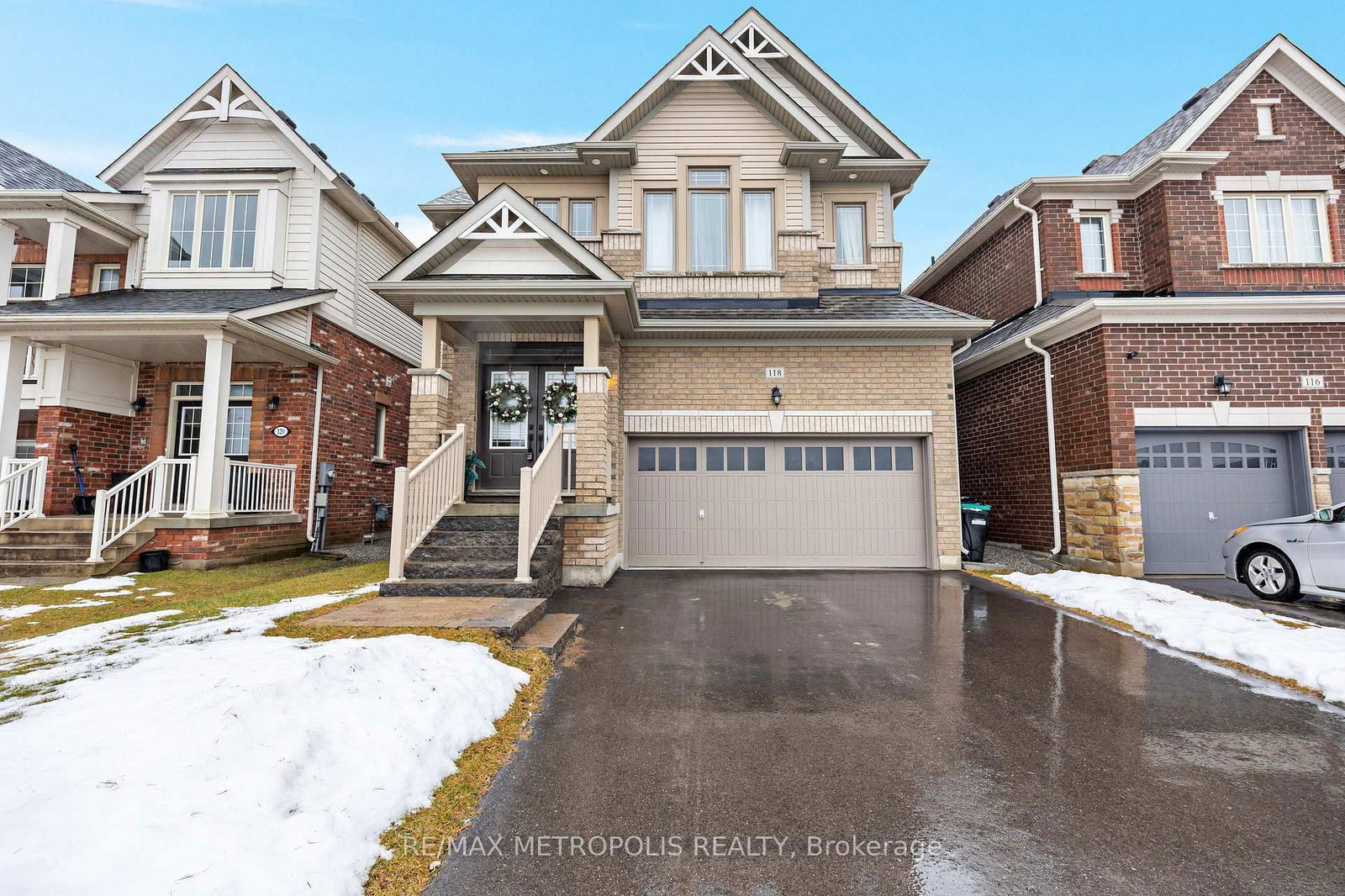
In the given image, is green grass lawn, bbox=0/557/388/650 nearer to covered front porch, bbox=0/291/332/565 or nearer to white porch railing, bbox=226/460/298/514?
covered front porch, bbox=0/291/332/565

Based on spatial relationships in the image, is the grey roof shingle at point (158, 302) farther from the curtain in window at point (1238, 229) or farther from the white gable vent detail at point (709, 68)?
the curtain in window at point (1238, 229)

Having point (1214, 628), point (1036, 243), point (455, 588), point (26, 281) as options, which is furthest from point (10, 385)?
point (1036, 243)

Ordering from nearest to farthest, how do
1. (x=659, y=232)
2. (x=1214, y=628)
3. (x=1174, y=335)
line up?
1. (x=1214, y=628)
2. (x=1174, y=335)
3. (x=659, y=232)

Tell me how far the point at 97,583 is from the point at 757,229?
11.0 m

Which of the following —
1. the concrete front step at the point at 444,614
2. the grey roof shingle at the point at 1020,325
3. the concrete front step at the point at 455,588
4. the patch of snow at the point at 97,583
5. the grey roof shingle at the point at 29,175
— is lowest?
the patch of snow at the point at 97,583

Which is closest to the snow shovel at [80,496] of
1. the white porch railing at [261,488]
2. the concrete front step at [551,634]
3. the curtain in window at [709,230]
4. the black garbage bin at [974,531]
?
the white porch railing at [261,488]

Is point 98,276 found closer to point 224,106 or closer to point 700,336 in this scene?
point 224,106

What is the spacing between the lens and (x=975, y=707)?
3.78 meters

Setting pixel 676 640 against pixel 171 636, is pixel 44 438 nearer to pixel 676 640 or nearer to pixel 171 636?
pixel 171 636

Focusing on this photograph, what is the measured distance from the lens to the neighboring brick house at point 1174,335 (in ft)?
29.4

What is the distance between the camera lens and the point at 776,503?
9586 mm

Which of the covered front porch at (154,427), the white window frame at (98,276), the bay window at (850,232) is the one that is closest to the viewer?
the covered front porch at (154,427)

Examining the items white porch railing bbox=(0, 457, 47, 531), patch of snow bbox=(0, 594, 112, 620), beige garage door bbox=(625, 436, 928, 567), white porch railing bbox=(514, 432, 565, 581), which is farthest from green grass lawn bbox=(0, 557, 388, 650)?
beige garage door bbox=(625, 436, 928, 567)

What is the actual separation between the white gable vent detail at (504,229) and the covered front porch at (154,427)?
14.2 feet
